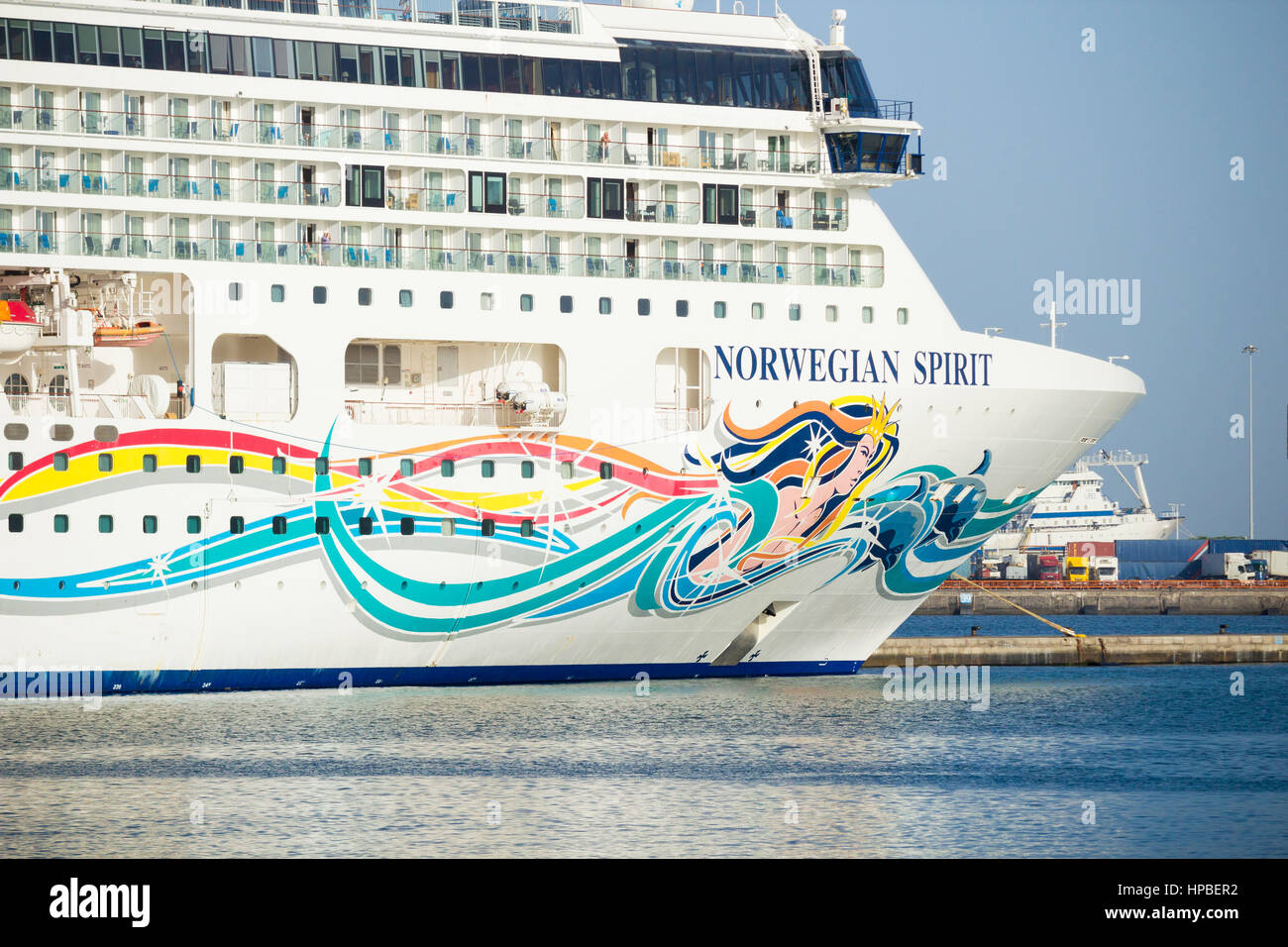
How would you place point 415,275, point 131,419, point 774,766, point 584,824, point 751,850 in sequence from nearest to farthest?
point 751,850 → point 584,824 → point 774,766 → point 131,419 → point 415,275

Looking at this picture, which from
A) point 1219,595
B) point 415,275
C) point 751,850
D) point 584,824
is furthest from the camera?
point 1219,595

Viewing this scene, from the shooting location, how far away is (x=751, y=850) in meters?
16.4

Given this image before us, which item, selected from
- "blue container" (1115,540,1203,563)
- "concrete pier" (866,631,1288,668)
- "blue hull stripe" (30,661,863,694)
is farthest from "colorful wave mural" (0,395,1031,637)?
"blue container" (1115,540,1203,563)

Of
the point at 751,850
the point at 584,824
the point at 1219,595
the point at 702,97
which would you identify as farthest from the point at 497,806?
the point at 1219,595

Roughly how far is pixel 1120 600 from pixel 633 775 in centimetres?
5628

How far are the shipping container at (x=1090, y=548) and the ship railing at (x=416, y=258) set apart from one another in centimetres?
6308

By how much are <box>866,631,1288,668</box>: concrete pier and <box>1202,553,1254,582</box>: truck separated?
44.6 meters

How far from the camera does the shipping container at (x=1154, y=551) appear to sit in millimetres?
93812

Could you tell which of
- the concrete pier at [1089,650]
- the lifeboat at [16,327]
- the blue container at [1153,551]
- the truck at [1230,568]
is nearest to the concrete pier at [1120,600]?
the truck at [1230,568]

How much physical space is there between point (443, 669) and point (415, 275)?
6.18m

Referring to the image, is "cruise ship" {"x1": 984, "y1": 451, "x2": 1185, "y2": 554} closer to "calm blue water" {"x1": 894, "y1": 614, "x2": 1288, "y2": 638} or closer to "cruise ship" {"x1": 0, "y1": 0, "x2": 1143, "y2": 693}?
"calm blue water" {"x1": 894, "y1": 614, "x2": 1288, "y2": 638}

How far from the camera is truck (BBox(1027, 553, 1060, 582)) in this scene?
284 feet

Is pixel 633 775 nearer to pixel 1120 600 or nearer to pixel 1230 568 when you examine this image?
pixel 1120 600
